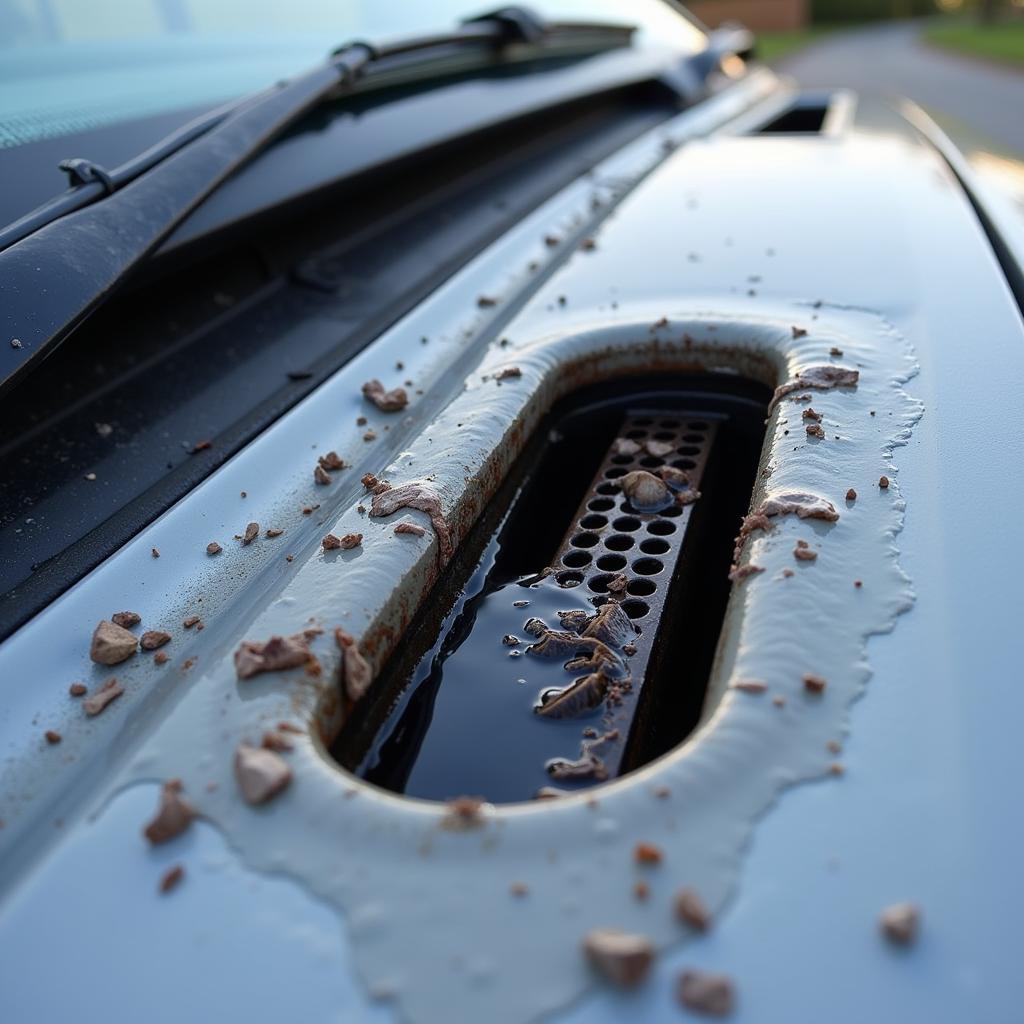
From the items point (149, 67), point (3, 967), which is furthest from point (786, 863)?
point (149, 67)

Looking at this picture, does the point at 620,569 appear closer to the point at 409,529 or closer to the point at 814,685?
the point at 409,529

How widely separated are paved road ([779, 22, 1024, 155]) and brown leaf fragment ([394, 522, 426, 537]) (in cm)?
651

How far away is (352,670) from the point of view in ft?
2.43

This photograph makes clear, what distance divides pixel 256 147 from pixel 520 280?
0.42 metres

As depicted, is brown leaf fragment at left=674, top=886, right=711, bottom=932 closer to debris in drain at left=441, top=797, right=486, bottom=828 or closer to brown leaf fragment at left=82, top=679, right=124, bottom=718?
debris in drain at left=441, top=797, right=486, bottom=828

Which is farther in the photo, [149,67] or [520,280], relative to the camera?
[149,67]

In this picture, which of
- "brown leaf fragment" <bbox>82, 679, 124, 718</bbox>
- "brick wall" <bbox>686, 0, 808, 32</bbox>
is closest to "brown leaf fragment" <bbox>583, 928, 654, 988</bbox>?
"brown leaf fragment" <bbox>82, 679, 124, 718</bbox>

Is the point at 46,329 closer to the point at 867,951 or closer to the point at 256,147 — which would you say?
the point at 256,147

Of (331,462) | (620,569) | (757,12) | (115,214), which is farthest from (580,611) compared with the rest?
(757,12)

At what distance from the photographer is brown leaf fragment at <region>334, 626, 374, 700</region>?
2.42 ft

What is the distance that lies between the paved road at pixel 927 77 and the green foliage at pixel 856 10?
8.45 m

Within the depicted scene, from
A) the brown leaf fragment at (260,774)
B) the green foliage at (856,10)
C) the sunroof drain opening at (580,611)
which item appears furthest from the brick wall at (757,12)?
the brown leaf fragment at (260,774)

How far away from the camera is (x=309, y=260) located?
1562 millimetres

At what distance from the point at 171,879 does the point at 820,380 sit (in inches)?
31.5
